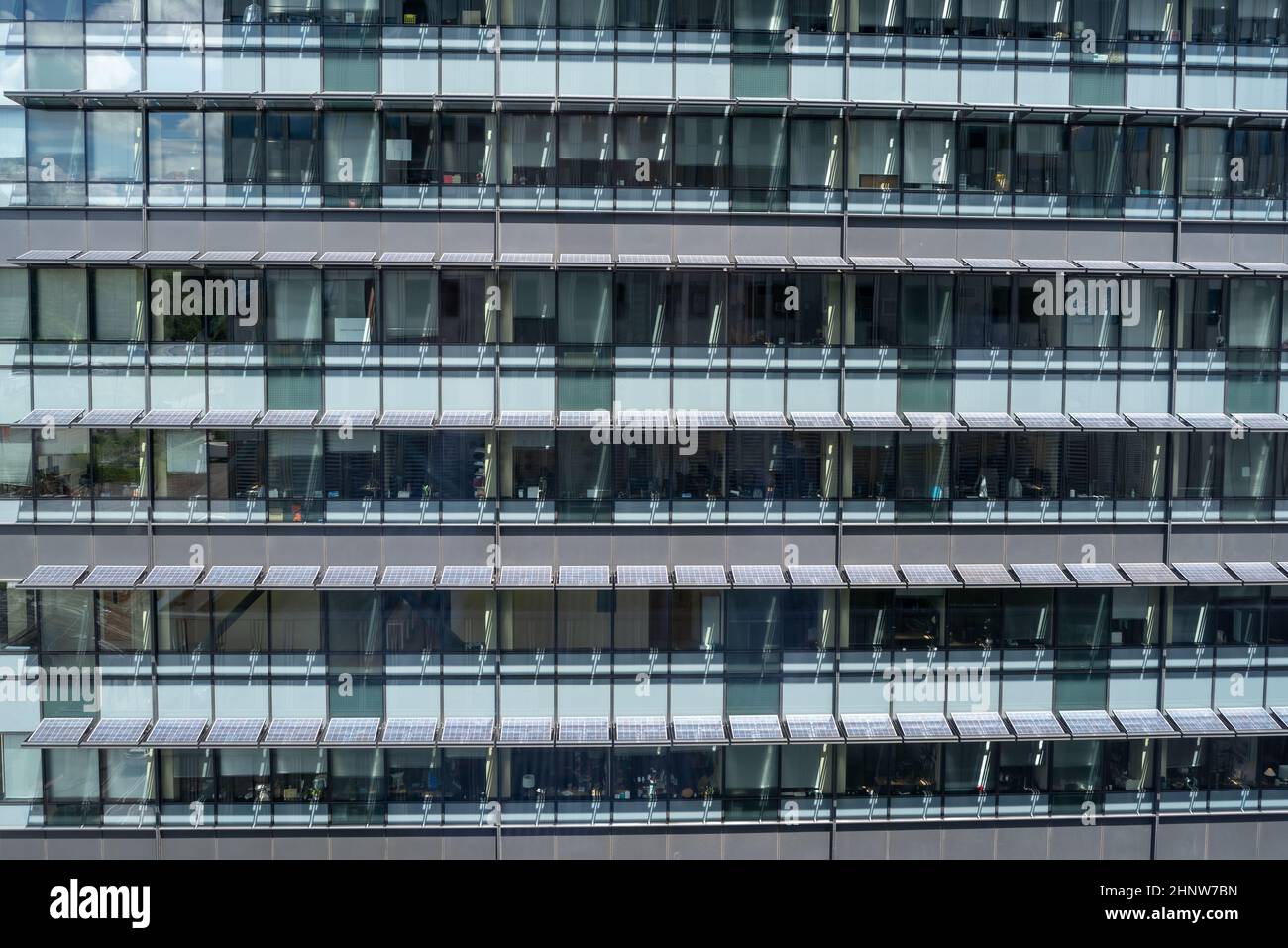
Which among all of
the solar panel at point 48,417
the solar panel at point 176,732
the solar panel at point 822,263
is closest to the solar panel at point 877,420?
the solar panel at point 822,263

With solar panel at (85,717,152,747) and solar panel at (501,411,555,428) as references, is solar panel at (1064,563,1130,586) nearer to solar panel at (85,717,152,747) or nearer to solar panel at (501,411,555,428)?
solar panel at (501,411,555,428)

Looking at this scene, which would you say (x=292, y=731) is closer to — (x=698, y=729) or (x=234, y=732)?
(x=234, y=732)

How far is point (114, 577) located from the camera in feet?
63.3

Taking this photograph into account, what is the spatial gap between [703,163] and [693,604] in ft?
26.5

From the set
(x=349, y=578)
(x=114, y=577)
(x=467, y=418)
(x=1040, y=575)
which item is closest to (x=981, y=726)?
(x=1040, y=575)

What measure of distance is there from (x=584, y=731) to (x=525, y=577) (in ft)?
10.0

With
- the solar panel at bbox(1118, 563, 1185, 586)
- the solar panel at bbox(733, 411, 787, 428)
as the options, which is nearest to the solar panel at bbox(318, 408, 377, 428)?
the solar panel at bbox(733, 411, 787, 428)

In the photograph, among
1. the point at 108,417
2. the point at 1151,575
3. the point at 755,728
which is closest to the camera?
the point at 108,417

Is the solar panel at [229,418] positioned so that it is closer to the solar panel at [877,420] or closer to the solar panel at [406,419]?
the solar panel at [406,419]

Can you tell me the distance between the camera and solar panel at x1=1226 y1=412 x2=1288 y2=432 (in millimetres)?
19969

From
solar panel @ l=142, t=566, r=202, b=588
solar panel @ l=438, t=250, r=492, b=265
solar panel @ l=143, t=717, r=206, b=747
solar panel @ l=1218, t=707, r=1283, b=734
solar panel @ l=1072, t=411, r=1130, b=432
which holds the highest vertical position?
solar panel @ l=438, t=250, r=492, b=265

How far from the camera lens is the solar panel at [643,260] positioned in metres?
19.1

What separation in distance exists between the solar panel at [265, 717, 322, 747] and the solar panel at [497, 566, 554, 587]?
433 cm

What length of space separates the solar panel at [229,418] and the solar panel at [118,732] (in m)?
5.58
